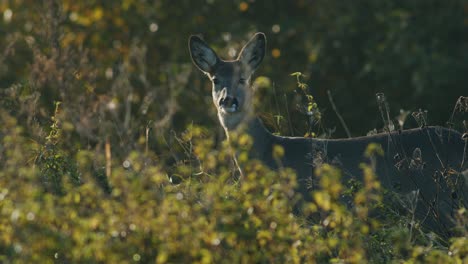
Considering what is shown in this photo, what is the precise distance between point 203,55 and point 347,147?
222 cm

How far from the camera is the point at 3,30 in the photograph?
17.9 meters

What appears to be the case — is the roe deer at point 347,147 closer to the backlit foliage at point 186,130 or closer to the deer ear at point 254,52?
Result: the deer ear at point 254,52

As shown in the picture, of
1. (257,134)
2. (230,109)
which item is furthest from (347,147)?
(230,109)

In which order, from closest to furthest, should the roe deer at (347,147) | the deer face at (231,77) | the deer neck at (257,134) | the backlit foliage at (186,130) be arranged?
the backlit foliage at (186,130) < the roe deer at (347,147) < the deer neck at (257,134) < the deer face at (231,77)

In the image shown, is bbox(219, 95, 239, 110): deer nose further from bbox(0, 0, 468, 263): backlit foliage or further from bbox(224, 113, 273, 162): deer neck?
bbox(0, 0, 468, 263): backlit foliage

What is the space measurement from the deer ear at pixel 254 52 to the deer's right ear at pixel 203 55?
261mm

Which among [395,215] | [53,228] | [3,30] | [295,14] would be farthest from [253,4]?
[53,228]

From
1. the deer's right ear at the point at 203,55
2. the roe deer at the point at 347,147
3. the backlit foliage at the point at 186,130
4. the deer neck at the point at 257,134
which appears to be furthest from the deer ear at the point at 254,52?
the deer neck at the point at 257,134

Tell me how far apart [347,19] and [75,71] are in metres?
7.43

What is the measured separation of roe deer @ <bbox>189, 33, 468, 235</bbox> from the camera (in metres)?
8.62

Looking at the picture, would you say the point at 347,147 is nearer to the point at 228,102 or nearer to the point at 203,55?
the point at 228,102

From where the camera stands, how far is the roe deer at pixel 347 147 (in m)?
8.62

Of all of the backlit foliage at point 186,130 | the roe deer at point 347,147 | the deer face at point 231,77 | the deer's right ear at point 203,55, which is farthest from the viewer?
the deer's right ear at point 203,55

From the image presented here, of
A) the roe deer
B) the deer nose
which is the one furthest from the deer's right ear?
the deer nose
